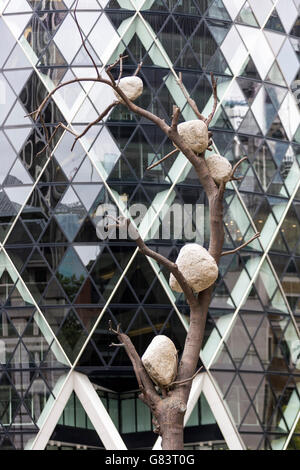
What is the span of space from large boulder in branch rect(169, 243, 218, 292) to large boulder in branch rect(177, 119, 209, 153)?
1008 millimetres

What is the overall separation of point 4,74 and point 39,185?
292 centimetres

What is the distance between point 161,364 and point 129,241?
1206 centimetres

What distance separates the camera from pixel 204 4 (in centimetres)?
2144

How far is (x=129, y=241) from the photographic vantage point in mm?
20172

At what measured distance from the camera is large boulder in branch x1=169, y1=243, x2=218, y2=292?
27.3ft

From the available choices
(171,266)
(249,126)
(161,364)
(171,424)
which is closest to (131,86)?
(171,266)

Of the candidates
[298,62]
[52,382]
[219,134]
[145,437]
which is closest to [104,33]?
[219,134]

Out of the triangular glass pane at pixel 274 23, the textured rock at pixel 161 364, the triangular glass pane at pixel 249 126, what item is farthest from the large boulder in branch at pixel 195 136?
the triangular glass pane at pixel 274 23

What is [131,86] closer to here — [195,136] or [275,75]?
[195,136]

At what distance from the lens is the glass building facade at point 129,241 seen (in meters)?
20.1

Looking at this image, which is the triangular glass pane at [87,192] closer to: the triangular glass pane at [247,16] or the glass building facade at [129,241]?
the glass building facade at [129,241]

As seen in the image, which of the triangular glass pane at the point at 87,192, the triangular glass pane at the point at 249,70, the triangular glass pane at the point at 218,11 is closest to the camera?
the triangular glass pane at the point at 87,192

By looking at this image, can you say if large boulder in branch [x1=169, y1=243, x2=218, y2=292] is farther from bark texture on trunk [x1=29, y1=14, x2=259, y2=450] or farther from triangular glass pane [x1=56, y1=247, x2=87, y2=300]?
triangular glass pane [x1=56, y1=247, x2=87, y2=300]

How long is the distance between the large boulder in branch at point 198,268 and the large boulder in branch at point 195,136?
3.31 feet
